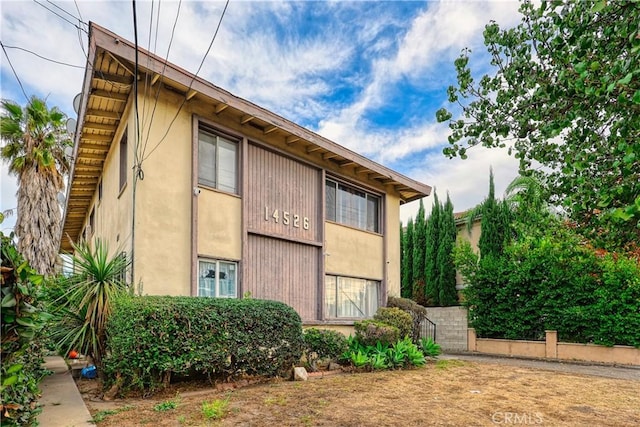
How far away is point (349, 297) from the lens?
12930 mm

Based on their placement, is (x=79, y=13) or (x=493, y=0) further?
(x=79, y=13)

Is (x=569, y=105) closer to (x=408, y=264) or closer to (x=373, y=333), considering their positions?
(x=373, y=333)

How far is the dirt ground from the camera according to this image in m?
5.50

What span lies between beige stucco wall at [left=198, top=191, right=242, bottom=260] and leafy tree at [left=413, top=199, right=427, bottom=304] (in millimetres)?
15387

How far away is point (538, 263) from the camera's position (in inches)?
574

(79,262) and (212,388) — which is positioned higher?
(79,262)

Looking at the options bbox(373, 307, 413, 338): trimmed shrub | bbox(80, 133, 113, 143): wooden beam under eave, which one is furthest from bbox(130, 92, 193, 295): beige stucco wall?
bbox(373, 307, 413, 338): trimmed shrub

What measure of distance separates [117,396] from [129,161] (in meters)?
4.49

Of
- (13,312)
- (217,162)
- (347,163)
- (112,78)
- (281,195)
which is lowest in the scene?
(13,312)

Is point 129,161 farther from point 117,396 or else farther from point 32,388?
point 32,388

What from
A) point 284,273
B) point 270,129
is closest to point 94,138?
point 270,129

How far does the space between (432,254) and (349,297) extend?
10851mm

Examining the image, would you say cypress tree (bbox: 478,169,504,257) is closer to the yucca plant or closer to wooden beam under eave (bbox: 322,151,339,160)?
wooden beam under eave (bbox: 322,151,339,160)

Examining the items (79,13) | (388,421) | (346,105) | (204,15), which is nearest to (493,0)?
(204,15)
